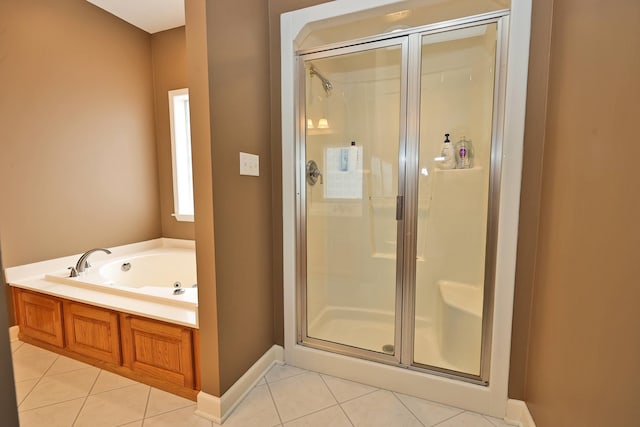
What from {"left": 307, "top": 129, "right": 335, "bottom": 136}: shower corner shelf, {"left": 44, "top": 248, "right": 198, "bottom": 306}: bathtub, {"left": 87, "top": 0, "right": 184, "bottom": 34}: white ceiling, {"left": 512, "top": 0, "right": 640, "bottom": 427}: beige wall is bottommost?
{"left": 44, "top": 248, "right": 198, "bottom": 306}: bathtub

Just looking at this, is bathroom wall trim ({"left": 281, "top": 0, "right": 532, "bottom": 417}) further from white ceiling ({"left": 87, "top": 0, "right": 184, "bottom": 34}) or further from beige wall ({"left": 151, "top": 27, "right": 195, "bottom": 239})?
beige wall ({"left": 151, "top": 27, "right": 195, "bottom": 239})

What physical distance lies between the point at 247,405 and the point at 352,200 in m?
1.55

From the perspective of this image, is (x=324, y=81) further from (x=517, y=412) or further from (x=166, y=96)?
(x=517, y=412)

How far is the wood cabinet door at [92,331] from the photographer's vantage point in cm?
170

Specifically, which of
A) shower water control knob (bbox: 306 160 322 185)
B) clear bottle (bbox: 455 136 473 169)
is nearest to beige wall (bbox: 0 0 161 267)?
shower water control knob (bbox: 306 160 322 185)

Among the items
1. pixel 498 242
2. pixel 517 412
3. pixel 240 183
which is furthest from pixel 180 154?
pixel 517 412

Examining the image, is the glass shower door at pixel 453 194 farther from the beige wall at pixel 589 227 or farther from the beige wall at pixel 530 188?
the beige wall at pixel 589 227

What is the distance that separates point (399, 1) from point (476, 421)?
6.91 feet

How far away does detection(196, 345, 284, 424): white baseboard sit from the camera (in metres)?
1.40

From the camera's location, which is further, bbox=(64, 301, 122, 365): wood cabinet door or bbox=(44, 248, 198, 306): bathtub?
bbox=(44, 248, 198, 306): bathtub

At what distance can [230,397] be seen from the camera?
1.46 meters

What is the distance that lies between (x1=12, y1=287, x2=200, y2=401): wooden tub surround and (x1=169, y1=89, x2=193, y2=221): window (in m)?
1.27

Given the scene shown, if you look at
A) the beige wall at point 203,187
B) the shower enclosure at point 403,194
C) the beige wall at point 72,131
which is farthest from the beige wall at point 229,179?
the beige wall at point 72,131

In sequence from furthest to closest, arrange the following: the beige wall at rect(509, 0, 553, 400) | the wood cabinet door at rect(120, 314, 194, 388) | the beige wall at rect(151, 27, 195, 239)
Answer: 1. the beige wall at rect(151, 27, 195, 239)
2. the wood cabinet door at rect(120, 314, 194, 388)
3. the beige wall at rect(509, 0, 553, 400)
